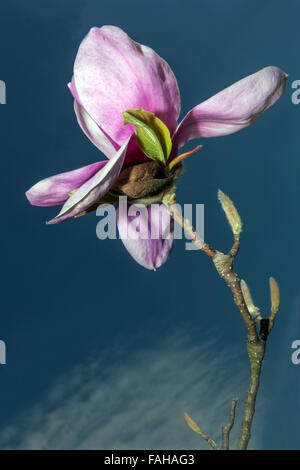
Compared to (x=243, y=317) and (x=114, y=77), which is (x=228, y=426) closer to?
(x=243, y=317)

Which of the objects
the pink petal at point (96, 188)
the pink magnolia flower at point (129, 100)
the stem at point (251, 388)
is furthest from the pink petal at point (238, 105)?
the stem at point (251, 388)

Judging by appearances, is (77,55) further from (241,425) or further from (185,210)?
(241,425)

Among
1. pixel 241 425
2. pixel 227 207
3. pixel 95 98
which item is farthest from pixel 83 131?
pixel 241 425

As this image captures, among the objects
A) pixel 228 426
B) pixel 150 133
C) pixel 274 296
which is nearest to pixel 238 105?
pixel 150 133

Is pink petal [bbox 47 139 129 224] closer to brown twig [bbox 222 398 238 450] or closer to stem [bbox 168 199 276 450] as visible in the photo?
stem [bbox 168 199 276 450]

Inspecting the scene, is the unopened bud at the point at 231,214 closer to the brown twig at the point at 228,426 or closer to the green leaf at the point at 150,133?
the green leaf at the point at 150,133
